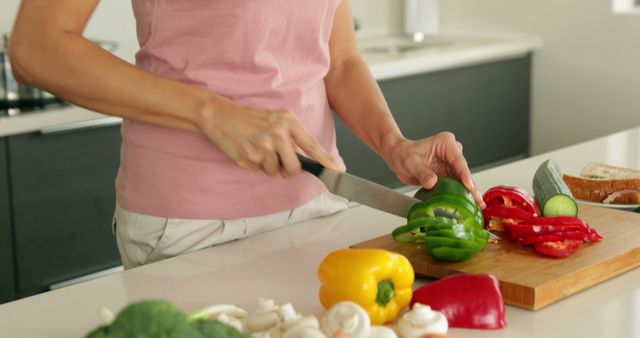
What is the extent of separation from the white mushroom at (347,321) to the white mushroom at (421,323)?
47mm

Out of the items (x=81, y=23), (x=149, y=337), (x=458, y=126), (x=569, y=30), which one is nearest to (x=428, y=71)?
(x=458, y=126)

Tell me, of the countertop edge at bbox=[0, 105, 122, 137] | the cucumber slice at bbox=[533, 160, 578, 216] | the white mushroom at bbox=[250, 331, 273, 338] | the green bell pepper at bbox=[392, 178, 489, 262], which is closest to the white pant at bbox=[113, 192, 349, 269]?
the green bell pepper at bbox=[392, 178, 489, 262]

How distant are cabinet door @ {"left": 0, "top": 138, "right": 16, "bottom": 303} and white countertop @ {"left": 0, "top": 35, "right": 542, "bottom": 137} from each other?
166mm

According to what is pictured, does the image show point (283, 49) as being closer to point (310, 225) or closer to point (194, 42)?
point (194, 42)

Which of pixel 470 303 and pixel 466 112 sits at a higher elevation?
pixel 470 303

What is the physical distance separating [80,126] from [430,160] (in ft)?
4.23

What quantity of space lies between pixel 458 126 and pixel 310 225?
2.12 meters

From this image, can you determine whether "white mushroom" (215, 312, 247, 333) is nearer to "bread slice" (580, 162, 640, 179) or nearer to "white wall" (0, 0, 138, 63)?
"bread slice" (580, 162, 640, 179)


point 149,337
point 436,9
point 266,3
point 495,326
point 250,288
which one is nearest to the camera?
point 149,337

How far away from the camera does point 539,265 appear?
1.36 metres

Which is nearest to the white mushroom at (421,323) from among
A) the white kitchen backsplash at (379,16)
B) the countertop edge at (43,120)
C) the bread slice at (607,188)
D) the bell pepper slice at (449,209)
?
the bell pepper slice at (449,209)

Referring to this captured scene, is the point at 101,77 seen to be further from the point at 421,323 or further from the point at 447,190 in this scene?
the point at 421,323

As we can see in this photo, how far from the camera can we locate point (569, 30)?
12.6ft

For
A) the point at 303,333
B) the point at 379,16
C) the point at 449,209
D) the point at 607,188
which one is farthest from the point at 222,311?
the point at 379,16
